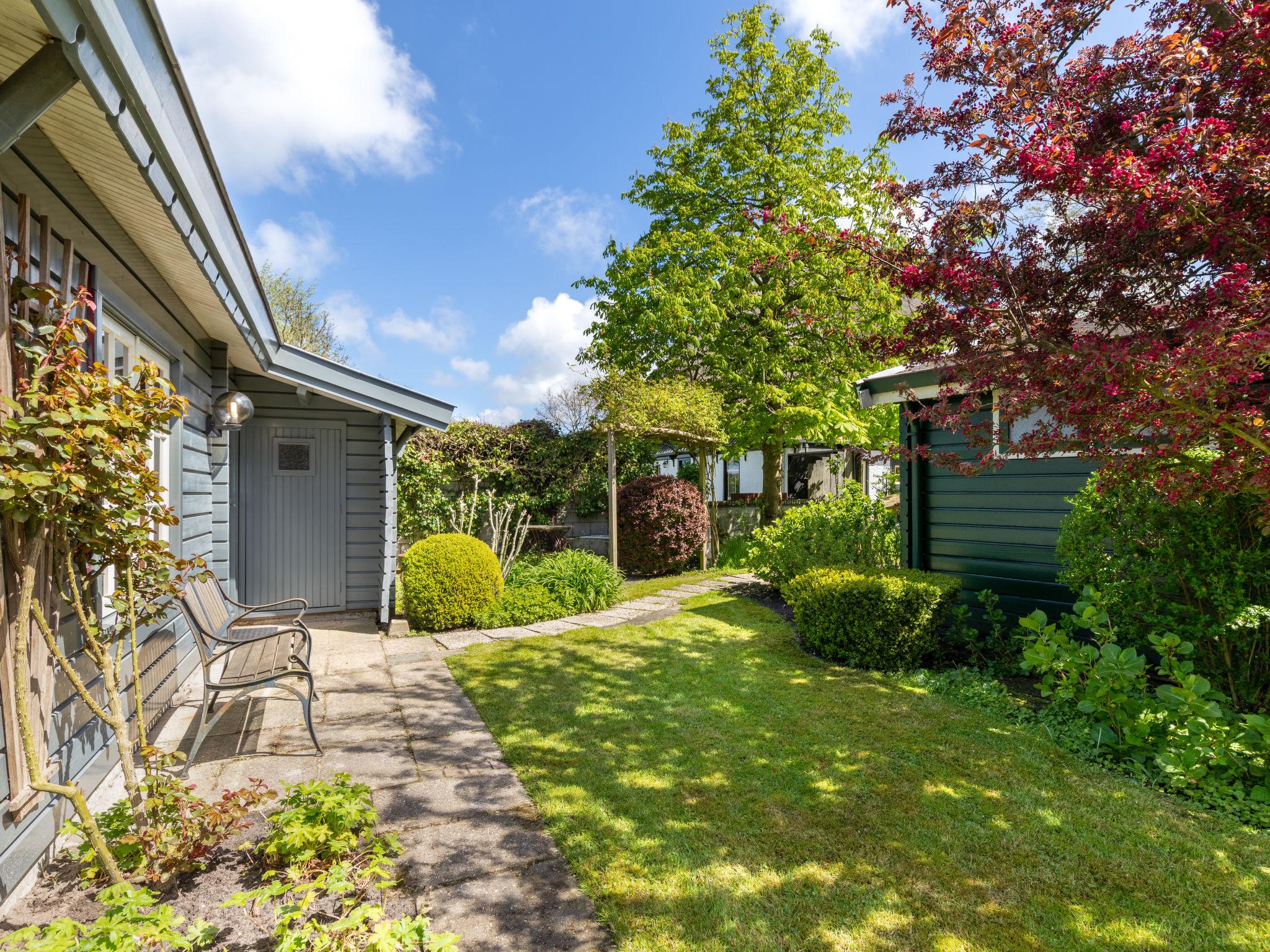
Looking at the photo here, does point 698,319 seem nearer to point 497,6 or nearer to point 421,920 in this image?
point 497,6

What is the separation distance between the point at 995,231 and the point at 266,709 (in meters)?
5.44

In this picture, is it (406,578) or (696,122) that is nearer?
(406,578)

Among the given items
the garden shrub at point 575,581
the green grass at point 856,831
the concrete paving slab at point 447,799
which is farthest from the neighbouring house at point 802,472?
the concrete paving slab at point 447,799

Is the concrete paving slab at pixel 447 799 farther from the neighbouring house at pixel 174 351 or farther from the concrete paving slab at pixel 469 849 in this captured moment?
the neighbouring house at pixel 174 351

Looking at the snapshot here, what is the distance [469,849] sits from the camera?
8.45 feet

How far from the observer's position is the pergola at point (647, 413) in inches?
348

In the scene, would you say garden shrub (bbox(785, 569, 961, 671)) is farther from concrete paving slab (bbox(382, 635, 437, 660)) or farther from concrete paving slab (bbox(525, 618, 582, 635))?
concrete paving slab (bbox(382, 635, 437, 660))

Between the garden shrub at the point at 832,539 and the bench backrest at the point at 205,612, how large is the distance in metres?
4.95

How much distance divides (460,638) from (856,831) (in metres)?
4.38

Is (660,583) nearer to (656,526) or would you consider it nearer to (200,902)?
(656,526)

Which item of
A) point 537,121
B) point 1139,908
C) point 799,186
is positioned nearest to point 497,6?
point 537,121

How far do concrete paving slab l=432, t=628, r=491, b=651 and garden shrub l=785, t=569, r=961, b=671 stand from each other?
3.18 m

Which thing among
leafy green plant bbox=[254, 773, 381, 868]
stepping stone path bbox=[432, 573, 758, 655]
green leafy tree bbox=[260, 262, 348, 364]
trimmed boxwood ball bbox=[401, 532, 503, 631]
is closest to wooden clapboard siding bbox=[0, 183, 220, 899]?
leafy green plant bbox=[254, 773, 381, 868]

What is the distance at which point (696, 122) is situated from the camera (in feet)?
40.1
